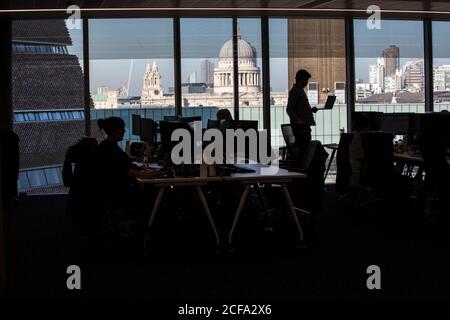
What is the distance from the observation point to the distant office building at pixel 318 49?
1355 centimetres

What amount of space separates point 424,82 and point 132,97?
5699 millimetres

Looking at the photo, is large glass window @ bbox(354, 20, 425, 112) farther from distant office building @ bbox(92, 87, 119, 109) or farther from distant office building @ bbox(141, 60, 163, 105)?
distant office building @ bbox(92, 87, 119, 109)

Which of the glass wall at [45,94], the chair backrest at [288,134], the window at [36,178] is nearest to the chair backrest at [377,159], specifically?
the chair backrest at [288,134]

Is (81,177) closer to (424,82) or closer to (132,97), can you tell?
(132,97)

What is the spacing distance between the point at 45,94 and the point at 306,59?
16.0ft

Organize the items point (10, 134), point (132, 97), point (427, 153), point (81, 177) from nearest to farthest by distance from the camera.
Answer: point (81, 177) < point (427, 153) < point (10, 134) < point (132, 97)

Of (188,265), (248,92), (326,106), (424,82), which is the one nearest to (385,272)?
(188,265)

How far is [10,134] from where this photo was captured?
1123 centimetres

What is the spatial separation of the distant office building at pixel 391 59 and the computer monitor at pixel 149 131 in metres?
6.30

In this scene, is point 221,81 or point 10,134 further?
point 221,81

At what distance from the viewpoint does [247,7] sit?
1246 cm

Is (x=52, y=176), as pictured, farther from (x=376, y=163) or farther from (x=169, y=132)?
(x=376, y=163)

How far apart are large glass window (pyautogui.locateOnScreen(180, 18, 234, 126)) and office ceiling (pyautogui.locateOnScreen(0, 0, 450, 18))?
42 cm

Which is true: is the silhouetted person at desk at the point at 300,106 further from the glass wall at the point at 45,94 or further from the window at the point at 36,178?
the window at the point at 36,178
